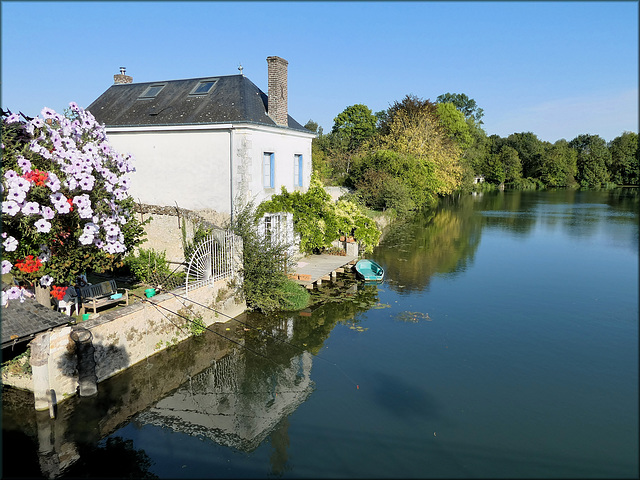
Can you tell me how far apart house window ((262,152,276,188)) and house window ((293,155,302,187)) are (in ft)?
6.35

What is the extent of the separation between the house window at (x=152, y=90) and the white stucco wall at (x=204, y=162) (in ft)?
8.90

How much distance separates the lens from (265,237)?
52.1 feet

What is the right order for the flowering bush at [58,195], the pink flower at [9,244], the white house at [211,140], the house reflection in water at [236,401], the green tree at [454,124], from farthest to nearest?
1. the green tree at [454,124]
2. the white house at [211,140]
3. the house reflection in water at [236,401]
4. the flowering bush at [58,195]
5. the pink flower at [9,244]

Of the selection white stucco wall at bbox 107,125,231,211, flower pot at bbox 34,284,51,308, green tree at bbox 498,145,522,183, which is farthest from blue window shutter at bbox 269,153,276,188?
green tree at bbox 498,145,522,183

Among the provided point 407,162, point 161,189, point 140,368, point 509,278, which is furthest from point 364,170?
point 140,368

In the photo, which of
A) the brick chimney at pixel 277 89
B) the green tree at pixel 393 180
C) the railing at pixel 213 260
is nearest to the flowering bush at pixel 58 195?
the railing at pixel 213 260

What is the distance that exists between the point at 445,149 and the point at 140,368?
4730 cm

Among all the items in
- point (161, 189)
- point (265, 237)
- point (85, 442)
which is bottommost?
point (85, 442)

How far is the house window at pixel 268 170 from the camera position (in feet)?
60.9

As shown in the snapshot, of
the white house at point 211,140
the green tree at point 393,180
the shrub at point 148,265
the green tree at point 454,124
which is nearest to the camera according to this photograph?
the shrub at point 148,265

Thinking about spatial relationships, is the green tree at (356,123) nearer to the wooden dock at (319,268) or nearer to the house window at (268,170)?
the wooden dock at (319,268)

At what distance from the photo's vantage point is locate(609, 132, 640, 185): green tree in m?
74.4

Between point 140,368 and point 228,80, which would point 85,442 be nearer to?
point 140,368

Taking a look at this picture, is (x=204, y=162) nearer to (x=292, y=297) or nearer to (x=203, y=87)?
(x=203, y=87)
